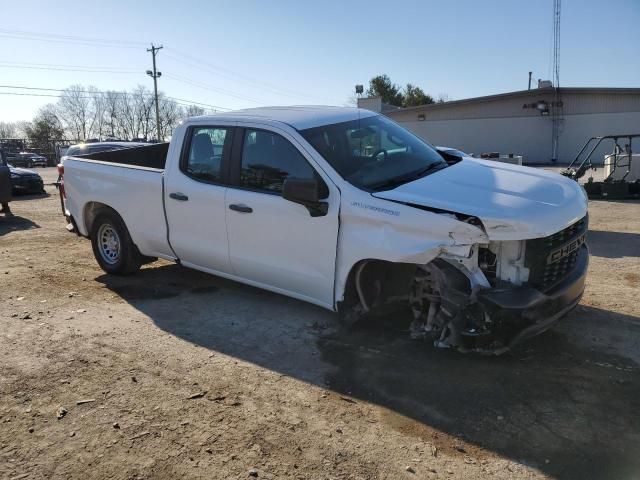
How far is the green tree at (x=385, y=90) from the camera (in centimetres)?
6956

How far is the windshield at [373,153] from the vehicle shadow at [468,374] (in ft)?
4.51

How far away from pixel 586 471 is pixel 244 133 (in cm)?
387

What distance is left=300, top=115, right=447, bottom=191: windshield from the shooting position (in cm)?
462

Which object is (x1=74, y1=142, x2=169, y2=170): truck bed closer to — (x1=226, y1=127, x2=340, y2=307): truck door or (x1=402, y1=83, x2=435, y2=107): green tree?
(x1=226, y1=127, x2=340, y2=307): truck door

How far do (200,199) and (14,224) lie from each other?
8.45 meters

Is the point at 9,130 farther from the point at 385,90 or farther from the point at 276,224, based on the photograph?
the point at 276,224

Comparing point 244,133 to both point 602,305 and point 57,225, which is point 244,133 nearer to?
point 602,305

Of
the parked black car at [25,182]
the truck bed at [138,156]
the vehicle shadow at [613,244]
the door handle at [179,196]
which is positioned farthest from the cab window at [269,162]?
the parked black car at [25,182]

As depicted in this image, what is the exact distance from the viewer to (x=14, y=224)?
11.9 metres

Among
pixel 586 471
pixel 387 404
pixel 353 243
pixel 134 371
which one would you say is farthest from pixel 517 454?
pixel 134 371

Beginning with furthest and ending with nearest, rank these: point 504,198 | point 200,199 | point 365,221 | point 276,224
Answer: point 200,199, point 276,224, point 365,221, point 504,198

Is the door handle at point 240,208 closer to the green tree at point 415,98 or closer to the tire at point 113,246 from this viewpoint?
the tire at point 113,246

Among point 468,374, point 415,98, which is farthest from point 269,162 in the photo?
point 415,98

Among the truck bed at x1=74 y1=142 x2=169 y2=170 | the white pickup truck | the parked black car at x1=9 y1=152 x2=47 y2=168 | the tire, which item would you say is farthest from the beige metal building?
the tire
